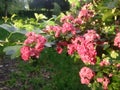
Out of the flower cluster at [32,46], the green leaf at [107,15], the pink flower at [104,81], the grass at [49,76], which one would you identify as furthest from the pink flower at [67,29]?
the grass at [49,76]

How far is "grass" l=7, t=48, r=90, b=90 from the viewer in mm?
6594

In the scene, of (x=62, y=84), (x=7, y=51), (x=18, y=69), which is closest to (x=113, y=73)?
(x=7, y=51)

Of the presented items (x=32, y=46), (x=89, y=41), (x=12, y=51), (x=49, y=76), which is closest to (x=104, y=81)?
(x=89, y=41)

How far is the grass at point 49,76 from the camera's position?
260 inches

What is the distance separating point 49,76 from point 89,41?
529cm

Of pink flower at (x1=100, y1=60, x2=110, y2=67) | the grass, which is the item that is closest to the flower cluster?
pink flower at (x1=100, y1=60, x2=110, y2=67)

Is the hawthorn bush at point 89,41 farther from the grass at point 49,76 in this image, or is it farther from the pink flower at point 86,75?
the grass at point 49,76

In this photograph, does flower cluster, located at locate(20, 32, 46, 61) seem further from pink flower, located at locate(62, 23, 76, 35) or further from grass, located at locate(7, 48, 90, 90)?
grass, located at locate(7, 48, 90, 90)

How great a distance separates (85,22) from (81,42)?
19.9 inches

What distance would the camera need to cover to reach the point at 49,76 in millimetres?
7652

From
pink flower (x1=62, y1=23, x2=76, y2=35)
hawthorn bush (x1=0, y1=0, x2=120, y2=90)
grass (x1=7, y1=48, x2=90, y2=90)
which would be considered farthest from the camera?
grass (x1=7, y1=48, x2=90, y2=90)

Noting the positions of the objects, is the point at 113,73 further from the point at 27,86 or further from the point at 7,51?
the point at 27,86

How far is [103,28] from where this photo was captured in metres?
2.88

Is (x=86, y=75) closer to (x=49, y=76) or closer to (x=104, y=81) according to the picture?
(x=104, y=81)
